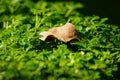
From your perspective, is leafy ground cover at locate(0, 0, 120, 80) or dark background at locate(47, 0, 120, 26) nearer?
leafy ground cover at locate(0, 0, 120, 80)

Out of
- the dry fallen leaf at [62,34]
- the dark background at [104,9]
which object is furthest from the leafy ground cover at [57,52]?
the dark background at [104,9]

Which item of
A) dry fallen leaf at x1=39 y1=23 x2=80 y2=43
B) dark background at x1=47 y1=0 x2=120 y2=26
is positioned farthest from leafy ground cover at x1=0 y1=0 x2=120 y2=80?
dark background at x1=47 y1=0 x2=120 y2=26

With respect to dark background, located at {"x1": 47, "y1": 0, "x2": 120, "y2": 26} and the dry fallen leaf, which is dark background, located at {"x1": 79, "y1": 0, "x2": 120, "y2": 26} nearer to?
dark background, located at {"x1": 47, "y1": 0, "x2": 120, "y2": 26}

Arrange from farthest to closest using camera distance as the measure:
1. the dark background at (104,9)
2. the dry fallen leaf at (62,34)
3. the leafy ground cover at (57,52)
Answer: the dark background at (104,9) → the dry fallen leaf at (62,34) → the leafy ground cover at (57,52)

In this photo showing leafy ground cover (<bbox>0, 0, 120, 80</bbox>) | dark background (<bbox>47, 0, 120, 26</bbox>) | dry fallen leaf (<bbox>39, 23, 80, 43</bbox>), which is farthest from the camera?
dark background (<bbox>47, 0, 120, 26</bbox>)

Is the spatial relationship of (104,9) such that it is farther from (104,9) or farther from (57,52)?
(57,52)

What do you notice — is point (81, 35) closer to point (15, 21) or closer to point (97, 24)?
point (97, 24)

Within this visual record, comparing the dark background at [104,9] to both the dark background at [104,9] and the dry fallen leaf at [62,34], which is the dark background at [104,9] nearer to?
the dark background at [104,9]

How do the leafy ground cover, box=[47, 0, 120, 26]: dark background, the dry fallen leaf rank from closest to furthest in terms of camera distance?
the leafy ground cover → the dry fallen leaf → box=[47, 0, 120, 26]: dark background
